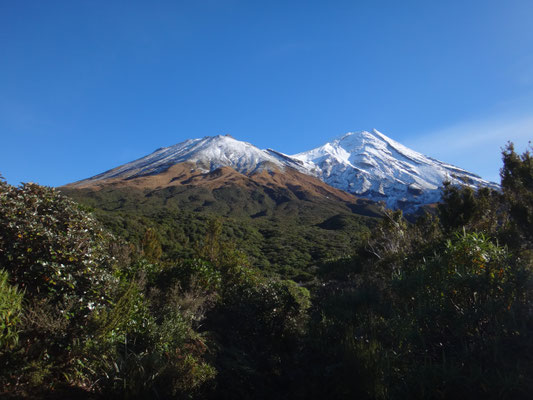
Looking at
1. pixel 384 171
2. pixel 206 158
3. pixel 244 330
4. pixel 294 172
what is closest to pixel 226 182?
pixel 206 158

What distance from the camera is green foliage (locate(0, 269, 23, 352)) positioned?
134 inches

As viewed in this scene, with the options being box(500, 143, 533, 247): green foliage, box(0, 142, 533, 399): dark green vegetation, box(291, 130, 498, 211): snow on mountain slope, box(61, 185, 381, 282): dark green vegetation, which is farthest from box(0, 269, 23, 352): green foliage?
box(291, 130, 498, 211): snow on mountain slope

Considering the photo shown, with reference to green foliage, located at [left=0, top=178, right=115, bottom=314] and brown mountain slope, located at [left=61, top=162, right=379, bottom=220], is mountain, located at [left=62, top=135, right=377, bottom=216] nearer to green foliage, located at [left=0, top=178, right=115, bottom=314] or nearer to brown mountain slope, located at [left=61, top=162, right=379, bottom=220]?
brown mountain slope, located at [left=61, top=162, right=379, bottom=220]

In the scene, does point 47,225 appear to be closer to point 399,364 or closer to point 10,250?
point 10,250

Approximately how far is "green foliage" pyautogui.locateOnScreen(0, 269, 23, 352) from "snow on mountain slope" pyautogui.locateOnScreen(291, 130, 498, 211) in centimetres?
11014

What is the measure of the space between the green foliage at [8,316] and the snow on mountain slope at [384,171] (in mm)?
110139

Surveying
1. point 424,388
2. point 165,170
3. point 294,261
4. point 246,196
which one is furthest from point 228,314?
point 165,170

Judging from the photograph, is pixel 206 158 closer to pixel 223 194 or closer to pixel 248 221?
pixel 223 194

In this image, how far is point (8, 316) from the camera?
344 cm

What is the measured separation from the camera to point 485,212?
39.7ft

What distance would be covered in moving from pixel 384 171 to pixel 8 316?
157905 mm

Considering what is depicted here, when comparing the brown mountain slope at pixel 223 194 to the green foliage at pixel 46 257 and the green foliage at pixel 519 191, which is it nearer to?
the green foliage at pixel 519 191

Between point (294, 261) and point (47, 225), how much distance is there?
29473 mm

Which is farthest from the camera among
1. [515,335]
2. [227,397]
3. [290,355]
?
[290,355]
